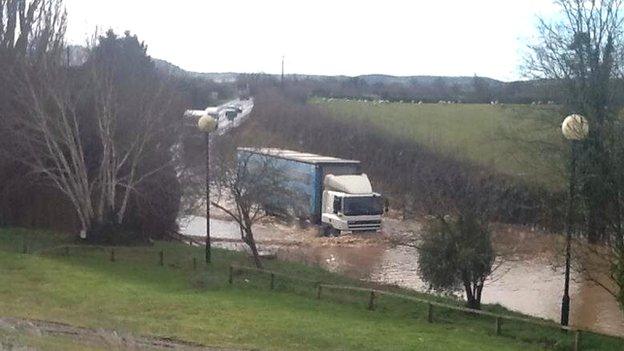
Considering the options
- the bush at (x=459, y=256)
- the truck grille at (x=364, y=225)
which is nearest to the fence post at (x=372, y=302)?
the bush at (x=459, y=256)

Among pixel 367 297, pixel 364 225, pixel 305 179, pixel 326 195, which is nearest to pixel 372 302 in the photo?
pixel 367 297

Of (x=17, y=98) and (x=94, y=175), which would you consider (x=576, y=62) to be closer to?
(x=94, y=175)

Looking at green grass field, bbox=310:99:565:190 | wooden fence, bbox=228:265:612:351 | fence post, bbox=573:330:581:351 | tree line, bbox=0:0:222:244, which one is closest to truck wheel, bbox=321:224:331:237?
tree line, bbox=0:0:222:244

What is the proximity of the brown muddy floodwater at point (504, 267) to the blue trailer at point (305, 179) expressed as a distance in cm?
122

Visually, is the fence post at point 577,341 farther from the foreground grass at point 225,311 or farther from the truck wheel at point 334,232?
the truck wheel at point 334,232

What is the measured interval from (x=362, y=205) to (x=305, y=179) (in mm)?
3821

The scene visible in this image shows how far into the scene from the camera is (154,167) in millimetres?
27641

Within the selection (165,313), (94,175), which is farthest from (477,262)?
(94,175)

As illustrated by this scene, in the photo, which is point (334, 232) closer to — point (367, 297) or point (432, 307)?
point (367, 297)

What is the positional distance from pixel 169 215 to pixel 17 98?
741 cm

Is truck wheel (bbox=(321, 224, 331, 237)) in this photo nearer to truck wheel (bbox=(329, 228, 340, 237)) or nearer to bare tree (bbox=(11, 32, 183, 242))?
truck wheel (bbox=(329, 228, 340, 237))

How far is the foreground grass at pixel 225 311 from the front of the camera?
13180 mm

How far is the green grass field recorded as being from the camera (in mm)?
36281

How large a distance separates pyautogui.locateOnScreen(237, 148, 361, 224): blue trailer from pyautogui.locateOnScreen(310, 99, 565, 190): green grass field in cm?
880
